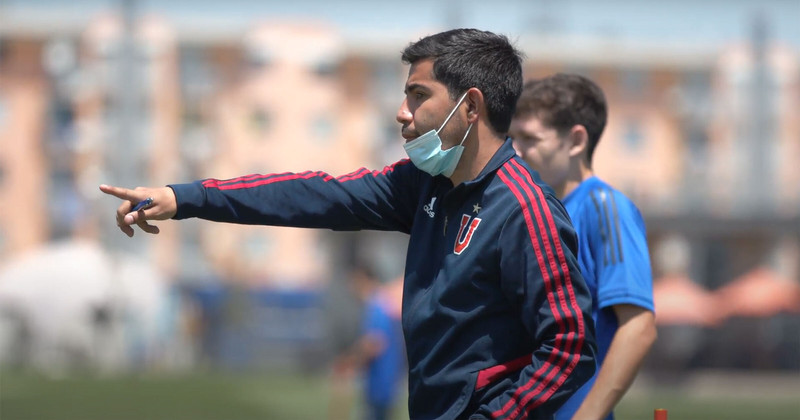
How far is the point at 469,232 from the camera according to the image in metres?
3.17

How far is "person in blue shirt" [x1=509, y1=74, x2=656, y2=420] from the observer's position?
364 centimetres

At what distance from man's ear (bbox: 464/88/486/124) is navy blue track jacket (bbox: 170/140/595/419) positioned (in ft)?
0.41

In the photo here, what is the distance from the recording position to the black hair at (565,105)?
418cm

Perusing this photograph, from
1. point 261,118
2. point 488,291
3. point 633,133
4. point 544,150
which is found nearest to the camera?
point 488,291

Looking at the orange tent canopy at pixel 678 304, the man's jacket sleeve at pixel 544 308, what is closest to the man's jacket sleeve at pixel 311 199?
the man's jacket sleeve at pixel 544 308

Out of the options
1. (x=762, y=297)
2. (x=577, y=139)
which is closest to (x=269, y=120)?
(x=762, y=297)

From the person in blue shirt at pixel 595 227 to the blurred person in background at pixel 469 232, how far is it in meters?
0.44

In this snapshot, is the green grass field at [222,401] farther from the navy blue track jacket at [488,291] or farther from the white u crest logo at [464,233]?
the white u crest logo at [464,233]

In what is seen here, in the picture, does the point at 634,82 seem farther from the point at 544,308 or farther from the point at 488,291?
the point at 544,308

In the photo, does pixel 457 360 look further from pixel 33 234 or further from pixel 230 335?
pixel 33 234

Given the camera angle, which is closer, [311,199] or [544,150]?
[311,199]

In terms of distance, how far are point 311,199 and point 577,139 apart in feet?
3.75

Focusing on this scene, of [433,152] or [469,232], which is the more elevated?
[433,152]

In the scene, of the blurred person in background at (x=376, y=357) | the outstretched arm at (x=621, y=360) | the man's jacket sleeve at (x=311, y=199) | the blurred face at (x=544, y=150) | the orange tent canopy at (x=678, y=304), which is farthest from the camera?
the orange tent canopy at (x=678, y=304)
